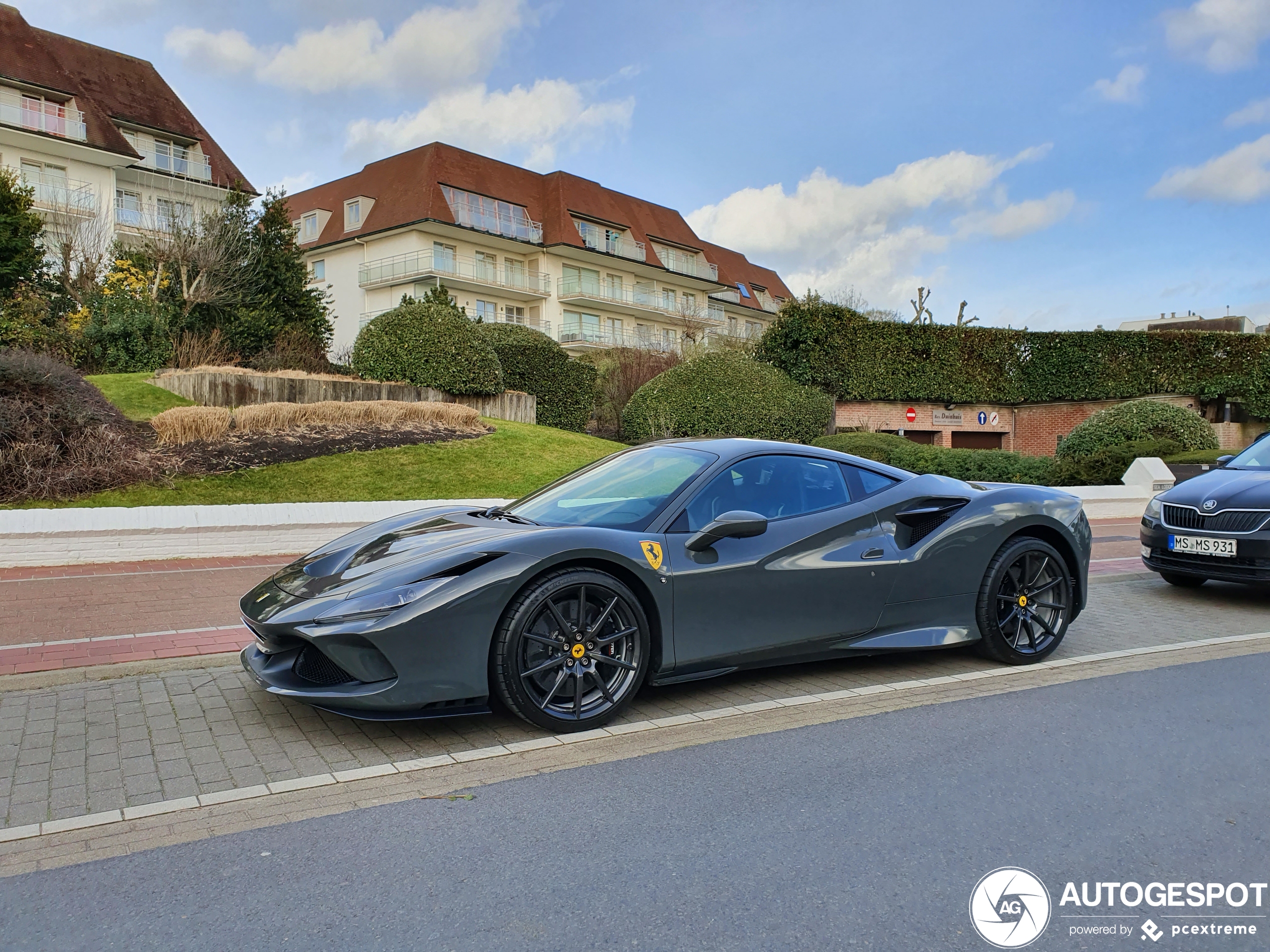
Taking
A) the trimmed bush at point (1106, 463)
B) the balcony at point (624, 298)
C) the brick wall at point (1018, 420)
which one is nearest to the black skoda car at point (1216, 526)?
the trimmed bush at point (1106, 463)

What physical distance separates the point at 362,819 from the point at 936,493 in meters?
3.68

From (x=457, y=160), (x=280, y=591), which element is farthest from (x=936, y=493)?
(x=457, y=160)

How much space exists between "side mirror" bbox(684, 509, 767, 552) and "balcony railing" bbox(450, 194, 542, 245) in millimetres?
43217

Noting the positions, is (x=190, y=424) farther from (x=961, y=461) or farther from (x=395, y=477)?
(x=961, y=461)

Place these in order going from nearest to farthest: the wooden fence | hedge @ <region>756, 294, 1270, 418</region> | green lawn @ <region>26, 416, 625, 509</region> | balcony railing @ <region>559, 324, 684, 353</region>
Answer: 1. green lawn @ <region>26, 416, 625, 509</region>
2. the wooden fence
3. hedge @ <region>756, 294, 1270, 418</region>
4. balcony railing @ <region>559, 324, 684, 353</region>

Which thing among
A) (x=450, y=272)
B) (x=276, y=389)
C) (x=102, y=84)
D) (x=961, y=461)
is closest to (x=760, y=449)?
(x=276, y=389)

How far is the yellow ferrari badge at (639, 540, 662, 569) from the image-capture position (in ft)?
14.3

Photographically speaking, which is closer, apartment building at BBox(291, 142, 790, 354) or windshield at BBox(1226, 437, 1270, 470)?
windshield at BBox(1226, 437, 1270, 470)

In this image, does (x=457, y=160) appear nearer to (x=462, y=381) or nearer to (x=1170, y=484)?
(x=462, y=381)

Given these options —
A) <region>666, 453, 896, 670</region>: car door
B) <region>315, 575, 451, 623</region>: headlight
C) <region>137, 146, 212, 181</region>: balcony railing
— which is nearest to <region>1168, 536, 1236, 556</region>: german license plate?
<region>666, 453, 896, 670</region>: car door

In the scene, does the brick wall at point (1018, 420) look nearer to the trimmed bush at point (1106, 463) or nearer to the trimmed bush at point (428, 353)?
the trimmed bush at point (1106, 463)

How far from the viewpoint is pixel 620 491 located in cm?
498

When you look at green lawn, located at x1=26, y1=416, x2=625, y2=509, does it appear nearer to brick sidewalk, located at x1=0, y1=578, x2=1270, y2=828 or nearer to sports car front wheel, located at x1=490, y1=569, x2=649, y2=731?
brick sidewalk, located at x1=0, y1=578, x2=1270, y2=828

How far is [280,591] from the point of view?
4383 millimetres
